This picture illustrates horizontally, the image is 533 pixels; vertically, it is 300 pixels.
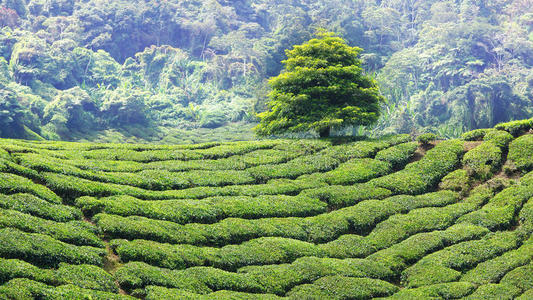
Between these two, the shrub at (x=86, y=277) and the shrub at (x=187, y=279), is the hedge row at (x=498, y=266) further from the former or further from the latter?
the shrub at (x=86, y=277)

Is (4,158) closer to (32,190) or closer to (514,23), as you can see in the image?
(32,190)

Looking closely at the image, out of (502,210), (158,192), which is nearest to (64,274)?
(158,192)

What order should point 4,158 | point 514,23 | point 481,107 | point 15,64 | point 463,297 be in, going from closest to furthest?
1. point 463,297
2. point 4,158
3. point 481,107
4. point 15,64
5. point 514,23

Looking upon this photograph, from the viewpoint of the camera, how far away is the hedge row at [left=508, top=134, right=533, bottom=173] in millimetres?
20859

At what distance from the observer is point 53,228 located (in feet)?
46.7

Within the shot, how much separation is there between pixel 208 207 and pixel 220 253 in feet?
9.27

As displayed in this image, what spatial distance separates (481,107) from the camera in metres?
67.1

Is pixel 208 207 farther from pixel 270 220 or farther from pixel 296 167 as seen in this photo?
pixel 296 167

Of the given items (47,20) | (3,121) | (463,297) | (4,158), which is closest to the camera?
(463,297)

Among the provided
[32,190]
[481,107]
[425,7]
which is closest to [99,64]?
[481,107]

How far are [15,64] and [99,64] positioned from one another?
1765 centimetres

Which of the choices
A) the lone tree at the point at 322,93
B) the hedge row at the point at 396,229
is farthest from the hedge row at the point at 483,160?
the lone tree at the point at 322,93

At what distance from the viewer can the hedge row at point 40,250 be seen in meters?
12.6

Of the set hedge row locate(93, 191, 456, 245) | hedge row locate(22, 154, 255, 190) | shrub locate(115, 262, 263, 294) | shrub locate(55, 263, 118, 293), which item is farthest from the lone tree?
shrub locate(55, 263, 118, 293)
